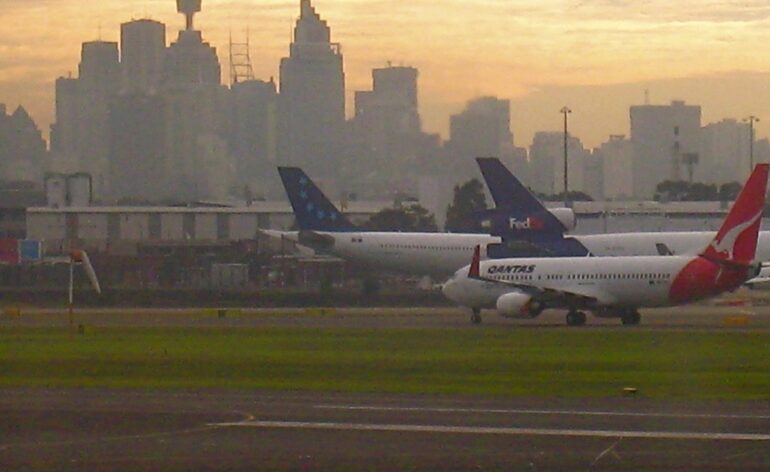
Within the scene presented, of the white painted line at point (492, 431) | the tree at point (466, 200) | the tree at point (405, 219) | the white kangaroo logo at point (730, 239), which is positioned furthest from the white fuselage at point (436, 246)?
the white painted line at point (492, 431)

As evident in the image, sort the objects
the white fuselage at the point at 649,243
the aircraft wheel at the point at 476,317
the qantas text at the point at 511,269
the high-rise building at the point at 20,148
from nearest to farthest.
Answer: the aircraft wheel at the point at 476,317
the qantas text at the point at 511,269
the high-rise building at the point at 20,148
the white fuselage at the point at 649,243

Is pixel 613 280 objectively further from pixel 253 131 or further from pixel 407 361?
pixel 253 131

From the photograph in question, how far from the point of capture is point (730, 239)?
63.8 m

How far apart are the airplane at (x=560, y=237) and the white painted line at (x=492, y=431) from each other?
58853mm

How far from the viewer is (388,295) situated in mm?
90000

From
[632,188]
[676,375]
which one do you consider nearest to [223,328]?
[676,375]

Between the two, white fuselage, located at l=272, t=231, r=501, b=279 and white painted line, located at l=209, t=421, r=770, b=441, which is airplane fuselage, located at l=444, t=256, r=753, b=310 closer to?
white fuselage, located at l=272, t=231, r=501, b=279

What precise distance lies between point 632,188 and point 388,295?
8860 cm

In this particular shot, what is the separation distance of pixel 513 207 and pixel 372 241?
10.5m

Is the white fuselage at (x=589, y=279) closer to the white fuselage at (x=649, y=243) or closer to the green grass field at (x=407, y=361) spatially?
the green grass field at (x=407, y=361)

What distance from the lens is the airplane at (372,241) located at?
9188 centimetres

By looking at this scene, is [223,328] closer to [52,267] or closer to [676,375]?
[676,375]

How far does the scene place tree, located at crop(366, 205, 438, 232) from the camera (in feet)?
426

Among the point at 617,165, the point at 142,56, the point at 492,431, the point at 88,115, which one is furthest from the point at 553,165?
the point at 492,431
